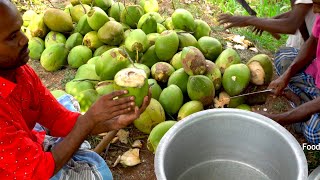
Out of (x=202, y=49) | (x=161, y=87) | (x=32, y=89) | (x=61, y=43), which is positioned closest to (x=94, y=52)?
(x=61, y=43)

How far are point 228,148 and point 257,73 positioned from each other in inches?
48.4

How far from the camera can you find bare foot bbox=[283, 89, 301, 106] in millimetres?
2908

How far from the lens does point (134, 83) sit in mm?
1886

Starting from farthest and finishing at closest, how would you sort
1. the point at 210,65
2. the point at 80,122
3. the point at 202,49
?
the point at 202,49 → the point at 210,65 → the point at 80,122

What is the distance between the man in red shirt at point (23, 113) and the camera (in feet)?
5.09

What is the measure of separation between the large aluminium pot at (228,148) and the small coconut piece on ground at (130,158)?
0.83 m

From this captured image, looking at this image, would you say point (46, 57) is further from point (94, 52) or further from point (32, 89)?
point (32, 89)

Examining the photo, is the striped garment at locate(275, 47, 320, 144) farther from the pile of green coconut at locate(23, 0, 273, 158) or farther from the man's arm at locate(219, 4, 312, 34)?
the man's arm at locate(219, 4, 312, 34)

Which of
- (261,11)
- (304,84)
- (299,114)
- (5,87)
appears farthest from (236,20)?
(5,87)

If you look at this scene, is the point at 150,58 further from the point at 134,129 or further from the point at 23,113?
the point at 23,113

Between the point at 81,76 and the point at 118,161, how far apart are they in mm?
780

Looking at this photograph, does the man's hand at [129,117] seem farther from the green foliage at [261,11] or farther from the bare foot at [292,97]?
the green foliage at [261,11]

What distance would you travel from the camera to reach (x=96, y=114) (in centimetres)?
173

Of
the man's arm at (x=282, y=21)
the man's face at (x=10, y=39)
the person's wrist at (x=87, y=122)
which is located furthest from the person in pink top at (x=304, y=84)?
the man's face at (x=10, y=39)
